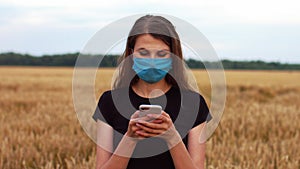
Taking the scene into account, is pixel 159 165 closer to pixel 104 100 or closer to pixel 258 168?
pixel 104 100

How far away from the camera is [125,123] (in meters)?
2.10

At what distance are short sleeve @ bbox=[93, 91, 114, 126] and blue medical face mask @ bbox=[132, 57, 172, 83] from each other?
241 millimetres

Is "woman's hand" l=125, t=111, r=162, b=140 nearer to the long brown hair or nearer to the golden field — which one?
the long brown hair

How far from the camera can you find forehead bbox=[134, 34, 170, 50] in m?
1.99

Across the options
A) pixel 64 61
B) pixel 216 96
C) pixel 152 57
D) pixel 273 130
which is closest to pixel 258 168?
pixel 216 96

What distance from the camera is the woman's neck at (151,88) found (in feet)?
6.82

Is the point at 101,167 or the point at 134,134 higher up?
the point at 134,134

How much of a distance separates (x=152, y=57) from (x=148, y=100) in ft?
0.76

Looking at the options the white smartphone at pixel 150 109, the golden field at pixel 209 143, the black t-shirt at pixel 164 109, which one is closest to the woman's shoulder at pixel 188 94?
the black t-shirt at pixel 164 109

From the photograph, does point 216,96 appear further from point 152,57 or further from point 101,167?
point 101,167

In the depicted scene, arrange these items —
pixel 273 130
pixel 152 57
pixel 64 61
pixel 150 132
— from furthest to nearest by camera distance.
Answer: pixel 64 61 → pixel 273 130 → pixel 152 57 → pixel 150 132

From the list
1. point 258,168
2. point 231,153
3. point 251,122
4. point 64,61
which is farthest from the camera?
point 64,61

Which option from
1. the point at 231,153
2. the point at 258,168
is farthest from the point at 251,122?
the point at 258,168

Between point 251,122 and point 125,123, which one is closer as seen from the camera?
point 125,123
